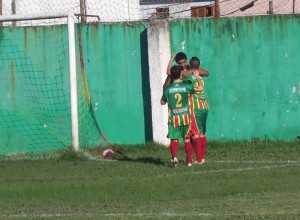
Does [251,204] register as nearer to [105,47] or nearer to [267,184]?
[267,184]

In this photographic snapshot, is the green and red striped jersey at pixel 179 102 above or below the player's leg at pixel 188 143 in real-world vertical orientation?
above

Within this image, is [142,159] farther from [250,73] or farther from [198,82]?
[250,73]

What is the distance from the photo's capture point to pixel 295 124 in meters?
18.9

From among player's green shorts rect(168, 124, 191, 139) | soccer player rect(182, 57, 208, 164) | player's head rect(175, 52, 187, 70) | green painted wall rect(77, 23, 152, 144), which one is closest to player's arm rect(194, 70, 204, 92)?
soccer player rect(182, 57, 208, 164)

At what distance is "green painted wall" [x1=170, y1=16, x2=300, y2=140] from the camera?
61.9 feet

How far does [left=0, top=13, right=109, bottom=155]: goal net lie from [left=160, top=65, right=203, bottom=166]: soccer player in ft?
12.3

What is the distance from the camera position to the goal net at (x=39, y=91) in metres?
18.7

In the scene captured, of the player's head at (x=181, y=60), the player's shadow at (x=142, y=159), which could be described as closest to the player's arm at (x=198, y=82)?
the player's head at (x=181, y=60)

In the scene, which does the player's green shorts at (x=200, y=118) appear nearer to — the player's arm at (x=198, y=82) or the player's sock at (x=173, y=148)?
the player's arm at (x=198, y=82)

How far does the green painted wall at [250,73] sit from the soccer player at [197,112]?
2971mm

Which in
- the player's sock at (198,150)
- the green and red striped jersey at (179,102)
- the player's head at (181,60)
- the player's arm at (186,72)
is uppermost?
the player's head at (181,60)

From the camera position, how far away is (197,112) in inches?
623

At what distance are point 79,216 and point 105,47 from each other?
331 inches

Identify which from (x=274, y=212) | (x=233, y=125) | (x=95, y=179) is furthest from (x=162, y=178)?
(x=233, y=125)
